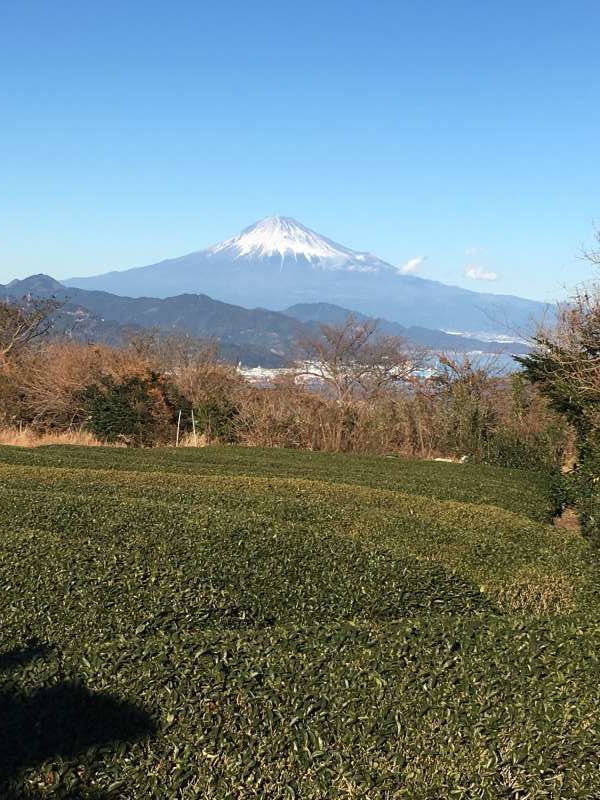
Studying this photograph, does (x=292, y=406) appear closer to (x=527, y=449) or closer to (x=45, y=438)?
(x=527, y=449)

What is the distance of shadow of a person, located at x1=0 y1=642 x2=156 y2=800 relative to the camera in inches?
139

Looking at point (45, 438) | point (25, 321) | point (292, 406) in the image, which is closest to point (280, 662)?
point (292, 406)

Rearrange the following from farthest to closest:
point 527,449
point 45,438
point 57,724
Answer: point 45,438 < point 527,449 < point 57,724

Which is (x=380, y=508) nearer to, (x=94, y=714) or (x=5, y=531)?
(x=5, y=531)

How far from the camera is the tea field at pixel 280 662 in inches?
139

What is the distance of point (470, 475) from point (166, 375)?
12528 mm

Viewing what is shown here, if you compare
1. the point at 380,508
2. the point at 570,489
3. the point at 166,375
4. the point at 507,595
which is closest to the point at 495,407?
the point at 570,489

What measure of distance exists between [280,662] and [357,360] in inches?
952

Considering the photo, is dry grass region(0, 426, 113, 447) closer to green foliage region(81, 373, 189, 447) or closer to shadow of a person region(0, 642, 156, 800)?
green foliage region(81, 373, 189, 447)

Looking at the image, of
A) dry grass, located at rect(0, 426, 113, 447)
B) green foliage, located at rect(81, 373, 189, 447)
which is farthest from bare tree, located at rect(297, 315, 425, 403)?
dry grass, located at rect(0, 426, 113, 447)

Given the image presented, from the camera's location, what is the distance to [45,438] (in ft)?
Result: 74.9

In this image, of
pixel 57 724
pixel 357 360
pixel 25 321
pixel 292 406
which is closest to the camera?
pixel 57 724

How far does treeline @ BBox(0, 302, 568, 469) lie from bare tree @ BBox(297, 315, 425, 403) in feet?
0.41

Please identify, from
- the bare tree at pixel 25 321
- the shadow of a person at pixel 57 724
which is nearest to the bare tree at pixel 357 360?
the bare tree at pixel 25 321
